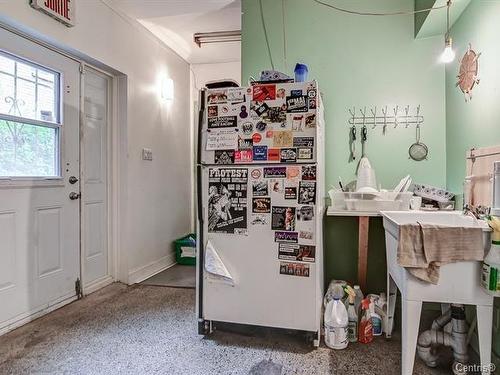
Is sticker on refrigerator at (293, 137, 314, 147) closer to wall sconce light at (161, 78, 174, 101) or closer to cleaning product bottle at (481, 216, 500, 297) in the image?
cleaning product bottle at (481, 216, 500, 297)

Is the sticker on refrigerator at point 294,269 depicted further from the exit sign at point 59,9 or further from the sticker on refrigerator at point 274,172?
the exit sign at point 59,9

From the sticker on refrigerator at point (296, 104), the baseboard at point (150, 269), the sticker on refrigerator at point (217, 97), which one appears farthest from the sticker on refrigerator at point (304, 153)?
the baseboard at point (150, 269)

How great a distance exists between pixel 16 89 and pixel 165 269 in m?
2.26

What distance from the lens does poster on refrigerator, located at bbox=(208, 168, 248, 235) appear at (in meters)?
2.04

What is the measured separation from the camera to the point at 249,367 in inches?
72.5

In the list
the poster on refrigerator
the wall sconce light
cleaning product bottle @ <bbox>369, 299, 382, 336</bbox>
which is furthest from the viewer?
the wall sconce light

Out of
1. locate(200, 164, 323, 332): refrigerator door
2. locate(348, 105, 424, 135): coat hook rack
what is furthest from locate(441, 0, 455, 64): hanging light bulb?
locate(200, 164, 323, 332): refrigerator door

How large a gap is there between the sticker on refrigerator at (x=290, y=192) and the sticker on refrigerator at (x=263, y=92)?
526 mm

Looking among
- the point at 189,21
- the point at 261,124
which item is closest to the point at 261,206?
the point at 261,124

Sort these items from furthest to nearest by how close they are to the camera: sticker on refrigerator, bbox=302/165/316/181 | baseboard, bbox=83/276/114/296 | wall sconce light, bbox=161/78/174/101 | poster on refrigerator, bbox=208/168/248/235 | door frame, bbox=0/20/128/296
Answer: wall sconce light, bbox=161/78/174/101, door frame, bbox=0/20/128/296, baseboard, bbox=83/276/114/296, poster on refrigerator, bbox=208/168/248/235, sticker on refrigerator, bbox=302/165/316/181

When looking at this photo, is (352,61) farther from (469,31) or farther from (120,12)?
(120,12)

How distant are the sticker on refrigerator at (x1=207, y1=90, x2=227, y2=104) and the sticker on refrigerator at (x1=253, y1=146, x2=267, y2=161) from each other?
0.35 metres

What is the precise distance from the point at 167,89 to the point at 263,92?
2196 millimetres

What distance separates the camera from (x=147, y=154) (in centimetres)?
354
